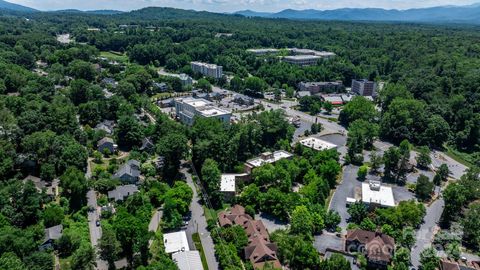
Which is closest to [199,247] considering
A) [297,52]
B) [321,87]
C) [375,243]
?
[375,243]

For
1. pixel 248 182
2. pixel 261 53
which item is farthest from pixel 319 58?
pixel 248 182

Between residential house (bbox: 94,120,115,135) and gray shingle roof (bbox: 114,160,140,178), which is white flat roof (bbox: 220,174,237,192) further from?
residential house (bbox: 94,120,115,135)

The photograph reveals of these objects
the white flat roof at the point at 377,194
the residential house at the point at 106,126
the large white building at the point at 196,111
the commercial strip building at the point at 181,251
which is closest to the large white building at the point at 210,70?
the large white building at the point at 196,111

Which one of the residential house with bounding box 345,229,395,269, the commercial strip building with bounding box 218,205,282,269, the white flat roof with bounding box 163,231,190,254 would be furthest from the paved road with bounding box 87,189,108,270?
the residential house with bounding box 345,229,395,269

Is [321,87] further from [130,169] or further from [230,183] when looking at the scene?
[130,169]

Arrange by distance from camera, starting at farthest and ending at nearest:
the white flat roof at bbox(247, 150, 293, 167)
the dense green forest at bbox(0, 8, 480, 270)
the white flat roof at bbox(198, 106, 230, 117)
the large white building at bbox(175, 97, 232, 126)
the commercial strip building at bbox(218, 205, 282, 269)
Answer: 1. the large white building at bbox(175, 97, 232, 126)
2. the white flat roof at bbox(198, 106, 230, 117)
3. the white flat roof at bbox(247, 150, 293, 167)
4. the dense green forest at bbox(0, 8, 480, 270)
5. the commercial strip building at bbox(218, 205, 282, 269)

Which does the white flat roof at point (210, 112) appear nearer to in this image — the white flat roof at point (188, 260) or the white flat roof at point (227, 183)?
the white flat roof at point (227, 183)
